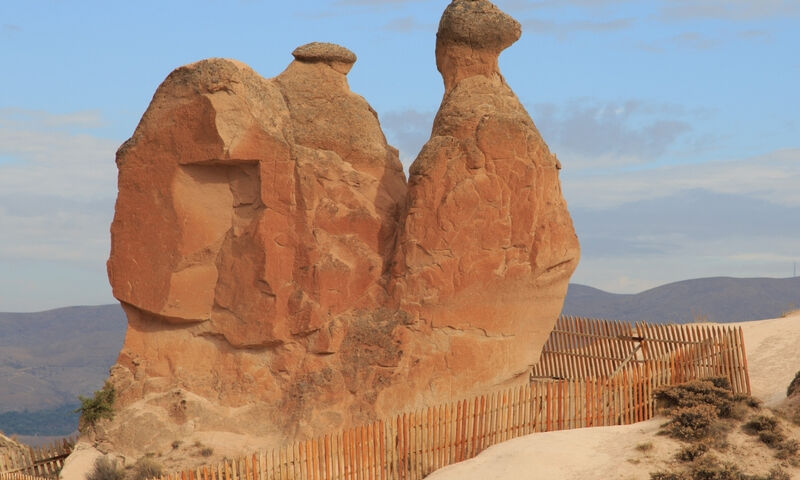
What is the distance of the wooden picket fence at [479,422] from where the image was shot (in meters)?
14.8

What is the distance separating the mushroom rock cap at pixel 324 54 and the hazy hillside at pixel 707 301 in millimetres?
80484

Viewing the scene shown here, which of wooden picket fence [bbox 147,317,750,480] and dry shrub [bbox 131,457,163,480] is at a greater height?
wooden picket fence [bbox 147,317,750,480]

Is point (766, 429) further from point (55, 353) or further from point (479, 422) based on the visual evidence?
point (55, 353)

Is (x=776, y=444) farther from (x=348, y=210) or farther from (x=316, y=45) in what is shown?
(x=316, y=45)

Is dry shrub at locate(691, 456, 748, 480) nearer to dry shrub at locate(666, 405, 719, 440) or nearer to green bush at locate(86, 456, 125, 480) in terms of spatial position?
dry shrub at locate(666, 405, 719, 440)

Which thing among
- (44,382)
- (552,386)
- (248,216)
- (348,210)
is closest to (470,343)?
(552,386)

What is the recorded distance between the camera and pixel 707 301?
103312 mm

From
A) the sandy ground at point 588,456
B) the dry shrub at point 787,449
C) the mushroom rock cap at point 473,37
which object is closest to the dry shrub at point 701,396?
the sandy ground at point 588,456

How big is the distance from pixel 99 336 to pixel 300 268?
10882 cm

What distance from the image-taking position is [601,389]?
17.4m

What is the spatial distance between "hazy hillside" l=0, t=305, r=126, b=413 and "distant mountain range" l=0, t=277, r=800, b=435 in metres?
0.08

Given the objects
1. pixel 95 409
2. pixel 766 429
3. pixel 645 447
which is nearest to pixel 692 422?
pixel 645 447

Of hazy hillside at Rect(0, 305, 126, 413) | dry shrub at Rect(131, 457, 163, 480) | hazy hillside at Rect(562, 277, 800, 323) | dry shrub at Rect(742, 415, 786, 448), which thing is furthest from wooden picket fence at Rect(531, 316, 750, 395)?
hazy hillside at Rect(562, 277, 800, 323)

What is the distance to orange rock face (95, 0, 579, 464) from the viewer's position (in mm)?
17156
